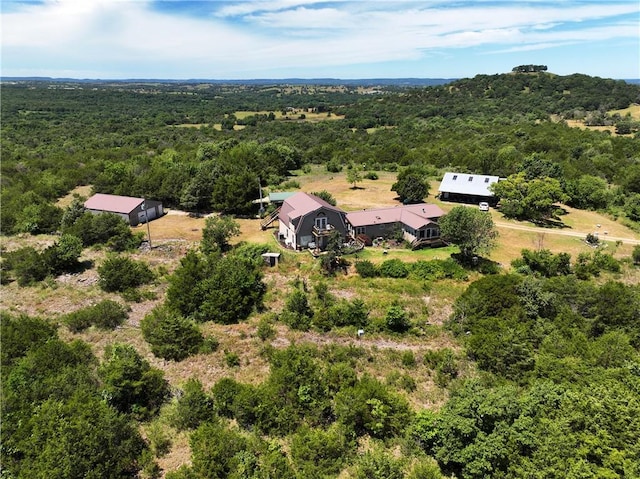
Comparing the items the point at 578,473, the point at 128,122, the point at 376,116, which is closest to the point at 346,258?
the point at 578,473

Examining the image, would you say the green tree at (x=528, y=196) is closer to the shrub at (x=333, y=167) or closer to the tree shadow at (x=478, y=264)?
the tree shadow at (x=478, y=264)

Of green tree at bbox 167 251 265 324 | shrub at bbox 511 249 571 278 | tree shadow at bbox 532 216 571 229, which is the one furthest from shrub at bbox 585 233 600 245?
green tree at bbox 167 251 265 324

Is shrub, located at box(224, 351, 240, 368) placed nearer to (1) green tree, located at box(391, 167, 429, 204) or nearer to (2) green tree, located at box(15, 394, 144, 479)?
(2) green tree, located at box(15, 394, 144, 479)

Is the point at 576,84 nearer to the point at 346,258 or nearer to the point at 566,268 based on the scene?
the point at 566,268

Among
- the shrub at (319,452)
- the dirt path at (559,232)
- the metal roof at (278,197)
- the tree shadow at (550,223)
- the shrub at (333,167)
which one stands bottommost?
the shrub at (319,452)

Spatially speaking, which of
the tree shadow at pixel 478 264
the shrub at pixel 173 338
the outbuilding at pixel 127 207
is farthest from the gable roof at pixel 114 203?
the tree shadow at pixel 478 264
